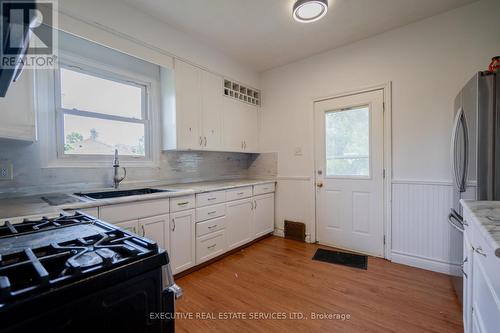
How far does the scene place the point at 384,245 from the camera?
2754 millimetres

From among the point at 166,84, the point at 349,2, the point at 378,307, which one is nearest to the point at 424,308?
the point at 378,307

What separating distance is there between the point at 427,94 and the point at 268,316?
2.67 meters

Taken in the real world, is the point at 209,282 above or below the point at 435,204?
below

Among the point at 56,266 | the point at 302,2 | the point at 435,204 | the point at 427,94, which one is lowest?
the point at 435,204

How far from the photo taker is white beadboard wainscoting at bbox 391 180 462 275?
2.37 m

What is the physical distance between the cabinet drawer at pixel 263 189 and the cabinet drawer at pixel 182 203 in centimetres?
107

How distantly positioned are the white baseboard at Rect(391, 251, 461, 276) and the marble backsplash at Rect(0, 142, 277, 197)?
192 centimetres

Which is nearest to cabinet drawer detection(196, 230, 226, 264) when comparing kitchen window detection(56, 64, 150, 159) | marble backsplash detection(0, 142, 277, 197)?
marble backsplash detection(0, 142, 277, 197)

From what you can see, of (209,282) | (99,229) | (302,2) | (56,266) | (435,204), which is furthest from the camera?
(435,204)

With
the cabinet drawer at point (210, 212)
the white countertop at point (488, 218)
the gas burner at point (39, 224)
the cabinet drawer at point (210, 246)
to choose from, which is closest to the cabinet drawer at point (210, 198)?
the cabinet drawer at point (210, 212)

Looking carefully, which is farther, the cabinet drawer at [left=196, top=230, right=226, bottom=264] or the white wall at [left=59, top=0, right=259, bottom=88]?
the cabinet drawer at [left=196, top=230, right=226, bottom=264]

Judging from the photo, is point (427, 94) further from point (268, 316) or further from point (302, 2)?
point (268, 316)

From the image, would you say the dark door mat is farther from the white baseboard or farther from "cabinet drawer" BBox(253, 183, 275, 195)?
"cabinet drawer" BBox(253, 183, 275, 195)

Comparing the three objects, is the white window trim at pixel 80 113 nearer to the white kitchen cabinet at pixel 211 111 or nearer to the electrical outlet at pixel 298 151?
the white kitchen cabinet at pixel 211 111
